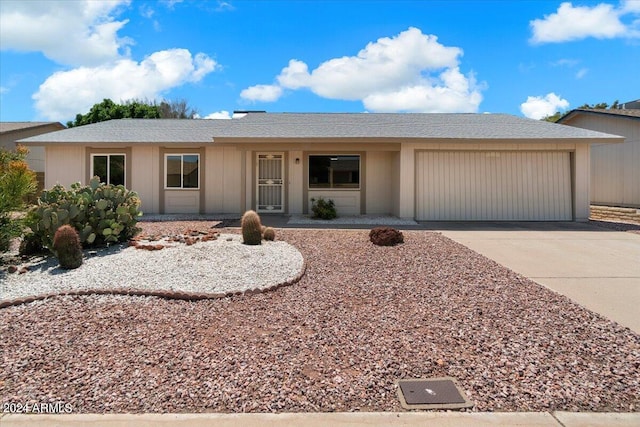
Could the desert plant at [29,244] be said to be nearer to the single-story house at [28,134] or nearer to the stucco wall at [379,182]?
the stucco wall at [379,182]

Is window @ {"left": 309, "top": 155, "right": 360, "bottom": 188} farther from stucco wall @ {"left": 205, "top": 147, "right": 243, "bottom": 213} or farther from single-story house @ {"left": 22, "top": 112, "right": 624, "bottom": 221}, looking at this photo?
stucco wall @ {"left": 205, "top": 147, "right": 243, "bottom": 213}

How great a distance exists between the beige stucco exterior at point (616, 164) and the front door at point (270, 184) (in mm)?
13685

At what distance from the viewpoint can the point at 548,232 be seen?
10.4m

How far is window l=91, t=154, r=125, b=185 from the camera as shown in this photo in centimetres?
1417

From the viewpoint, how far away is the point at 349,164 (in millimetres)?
13953

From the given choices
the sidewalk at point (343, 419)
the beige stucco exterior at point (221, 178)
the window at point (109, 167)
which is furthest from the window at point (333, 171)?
the sidewalk at point (343, 419)

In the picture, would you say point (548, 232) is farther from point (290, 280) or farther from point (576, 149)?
point (290, 280)

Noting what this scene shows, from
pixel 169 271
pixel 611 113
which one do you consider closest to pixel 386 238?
pixel 169 271

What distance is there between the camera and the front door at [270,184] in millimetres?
14156

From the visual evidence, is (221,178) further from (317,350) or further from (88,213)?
(317,350)

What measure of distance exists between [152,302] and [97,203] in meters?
3.47

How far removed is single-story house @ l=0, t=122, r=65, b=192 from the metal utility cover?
80.9 ft

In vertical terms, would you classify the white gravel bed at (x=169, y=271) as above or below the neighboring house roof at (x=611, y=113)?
below

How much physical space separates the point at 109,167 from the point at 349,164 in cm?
893
